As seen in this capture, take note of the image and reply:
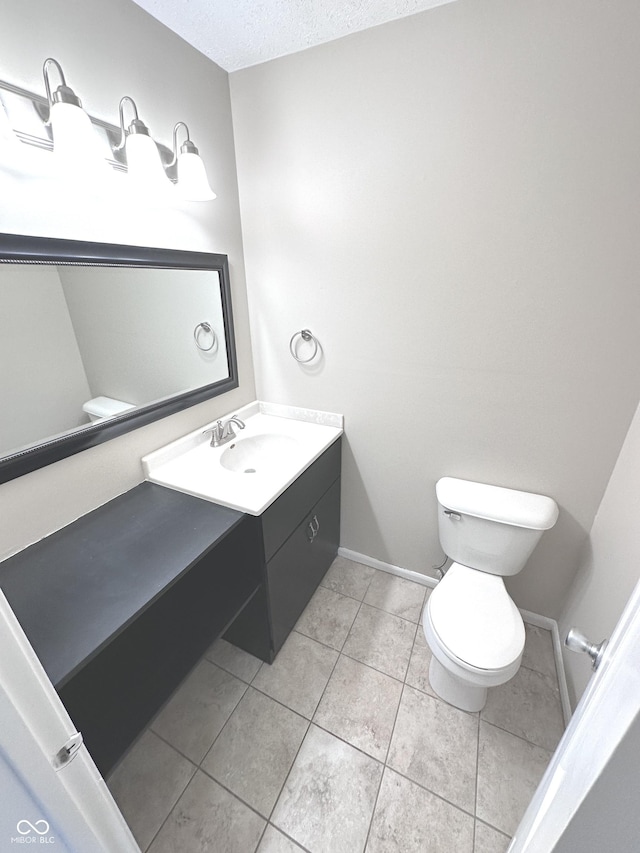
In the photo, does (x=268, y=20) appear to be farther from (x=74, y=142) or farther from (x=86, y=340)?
(x=86, y=340)

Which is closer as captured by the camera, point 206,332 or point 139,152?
point 139,152

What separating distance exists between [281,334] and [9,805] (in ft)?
5.33

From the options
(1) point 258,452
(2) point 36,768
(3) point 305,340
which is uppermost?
(3) point 305,340

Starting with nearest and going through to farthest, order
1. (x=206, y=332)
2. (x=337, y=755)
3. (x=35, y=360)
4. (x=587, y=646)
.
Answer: (x=587, y=646) → (x=35, y=360) → (x=337, y=755) → (x=206, y=332)

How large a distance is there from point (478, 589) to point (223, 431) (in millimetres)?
1298

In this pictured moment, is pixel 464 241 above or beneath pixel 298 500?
above

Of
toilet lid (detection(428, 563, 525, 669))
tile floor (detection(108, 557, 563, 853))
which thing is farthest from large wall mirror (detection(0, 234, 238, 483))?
toilet lid (detection(428, 563, 525, 669))

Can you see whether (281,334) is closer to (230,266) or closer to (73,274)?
(230,266)

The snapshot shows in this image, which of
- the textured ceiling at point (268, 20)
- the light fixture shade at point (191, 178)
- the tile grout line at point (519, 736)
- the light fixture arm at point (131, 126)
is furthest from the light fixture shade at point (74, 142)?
the tile grout line at point (519, 736)

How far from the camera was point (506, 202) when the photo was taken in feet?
3.88

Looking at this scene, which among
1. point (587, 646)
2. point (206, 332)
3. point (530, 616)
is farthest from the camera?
point (530, 616)

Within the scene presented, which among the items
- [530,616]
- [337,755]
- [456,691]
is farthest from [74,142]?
[530,616]

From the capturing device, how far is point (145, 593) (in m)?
0.90

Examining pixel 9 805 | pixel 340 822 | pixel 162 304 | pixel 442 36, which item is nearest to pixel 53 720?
pixel 9 805
